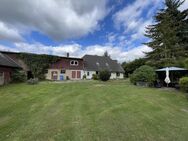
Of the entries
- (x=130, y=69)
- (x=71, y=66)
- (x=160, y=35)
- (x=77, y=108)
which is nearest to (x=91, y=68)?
(x=71, y=66)

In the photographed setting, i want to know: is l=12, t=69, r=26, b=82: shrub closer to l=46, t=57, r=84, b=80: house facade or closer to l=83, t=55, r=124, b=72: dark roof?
l=46, t=57, r=84, b=80: house facade

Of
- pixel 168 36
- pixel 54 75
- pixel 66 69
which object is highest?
pixel 168 36

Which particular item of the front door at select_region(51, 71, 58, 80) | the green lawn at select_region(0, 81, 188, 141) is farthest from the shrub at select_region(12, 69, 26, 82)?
the green lawn at select_region(0, 81, 188, 141)

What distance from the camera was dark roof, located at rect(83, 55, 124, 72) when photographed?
34200mm

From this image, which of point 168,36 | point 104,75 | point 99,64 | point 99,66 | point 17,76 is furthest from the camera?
point 99,64

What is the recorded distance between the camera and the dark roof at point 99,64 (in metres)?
34.2

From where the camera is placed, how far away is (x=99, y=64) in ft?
120

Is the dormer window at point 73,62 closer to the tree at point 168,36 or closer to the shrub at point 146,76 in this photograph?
the tree at point 168,36

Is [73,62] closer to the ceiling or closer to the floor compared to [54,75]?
closer to the ceiling

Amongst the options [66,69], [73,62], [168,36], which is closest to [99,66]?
[73,62]

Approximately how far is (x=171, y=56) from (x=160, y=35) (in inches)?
169

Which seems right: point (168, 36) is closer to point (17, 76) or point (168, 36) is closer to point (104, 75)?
point (104, 75)

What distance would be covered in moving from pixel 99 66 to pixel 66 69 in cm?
947

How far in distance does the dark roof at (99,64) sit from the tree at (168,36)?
11.8 metres
